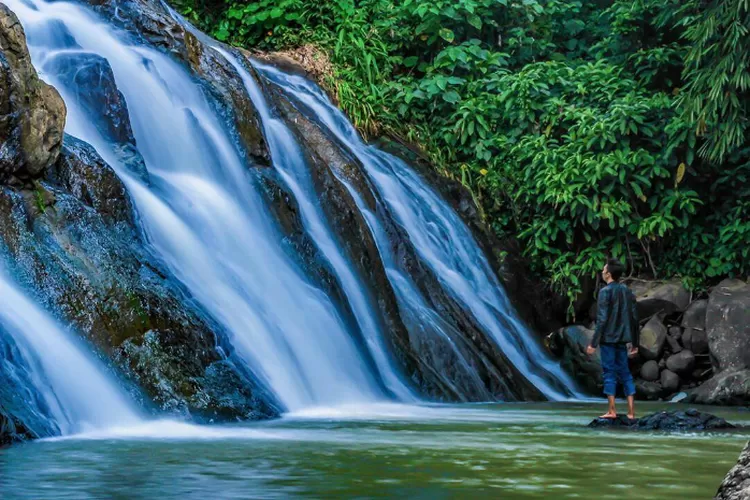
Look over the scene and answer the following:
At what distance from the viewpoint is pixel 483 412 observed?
30.0 ft

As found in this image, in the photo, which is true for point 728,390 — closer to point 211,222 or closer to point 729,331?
point 729,331

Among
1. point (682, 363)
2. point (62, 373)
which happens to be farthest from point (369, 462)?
point (682, 363)

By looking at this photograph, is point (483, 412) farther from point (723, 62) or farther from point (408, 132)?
point (408, 132)

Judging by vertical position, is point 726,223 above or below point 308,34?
below

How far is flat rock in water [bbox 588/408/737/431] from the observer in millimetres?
7621

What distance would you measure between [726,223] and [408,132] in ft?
14.6

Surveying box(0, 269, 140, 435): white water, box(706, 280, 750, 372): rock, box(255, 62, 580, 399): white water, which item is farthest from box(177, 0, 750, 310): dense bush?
box(0, 269, 140, 435): white water

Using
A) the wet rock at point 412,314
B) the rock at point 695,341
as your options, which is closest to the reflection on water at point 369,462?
the wet rock at point 412,314

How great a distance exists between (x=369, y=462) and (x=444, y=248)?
344 inches

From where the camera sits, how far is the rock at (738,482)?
3305mm

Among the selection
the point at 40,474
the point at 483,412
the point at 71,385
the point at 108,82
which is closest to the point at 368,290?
the point at 483,412

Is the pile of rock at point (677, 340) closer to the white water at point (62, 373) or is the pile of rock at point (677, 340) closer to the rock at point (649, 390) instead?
the rock at point (649, 390)

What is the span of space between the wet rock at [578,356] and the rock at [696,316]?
74 centimetres

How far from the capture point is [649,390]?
13469 millimetres
